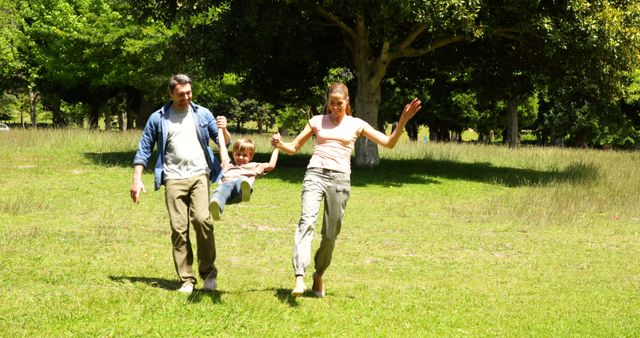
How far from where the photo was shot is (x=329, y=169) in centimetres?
697

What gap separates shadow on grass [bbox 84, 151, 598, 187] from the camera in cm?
2169

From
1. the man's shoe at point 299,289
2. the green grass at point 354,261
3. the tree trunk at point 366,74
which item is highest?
the tree trunk at point 366,74

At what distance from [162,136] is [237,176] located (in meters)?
0.80

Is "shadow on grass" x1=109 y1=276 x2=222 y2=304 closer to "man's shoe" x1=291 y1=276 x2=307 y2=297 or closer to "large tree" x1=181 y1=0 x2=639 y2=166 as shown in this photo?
"man's shoe" x1=291 y1=276 x2=307 y2=297

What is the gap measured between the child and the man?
152 millimetres

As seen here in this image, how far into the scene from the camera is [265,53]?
2230 centimetres

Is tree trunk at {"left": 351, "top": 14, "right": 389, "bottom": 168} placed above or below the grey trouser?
above

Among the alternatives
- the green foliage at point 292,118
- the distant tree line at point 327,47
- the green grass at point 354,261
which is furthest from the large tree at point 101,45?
the green foliage at point 292,118

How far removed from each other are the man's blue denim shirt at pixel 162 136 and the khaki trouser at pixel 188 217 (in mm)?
170

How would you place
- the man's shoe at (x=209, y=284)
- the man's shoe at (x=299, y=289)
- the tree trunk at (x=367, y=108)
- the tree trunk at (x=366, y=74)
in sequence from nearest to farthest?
the man's shoe at (x=299, y=289) < the man's shoe at (x=209, y=284) < the tree trunk at (x=366, y=74) < the tree trunk at (x=367, y=108)

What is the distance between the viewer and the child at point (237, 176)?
6.95 m

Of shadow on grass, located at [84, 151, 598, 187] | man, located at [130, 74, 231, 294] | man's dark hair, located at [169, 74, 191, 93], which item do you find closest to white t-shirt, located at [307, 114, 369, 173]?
man, located at [130, 74, 231, 294]

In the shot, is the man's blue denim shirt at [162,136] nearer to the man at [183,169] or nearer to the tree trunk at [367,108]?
the man at [183,169]

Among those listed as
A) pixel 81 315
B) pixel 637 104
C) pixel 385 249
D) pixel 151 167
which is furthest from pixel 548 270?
pixel 637 104
